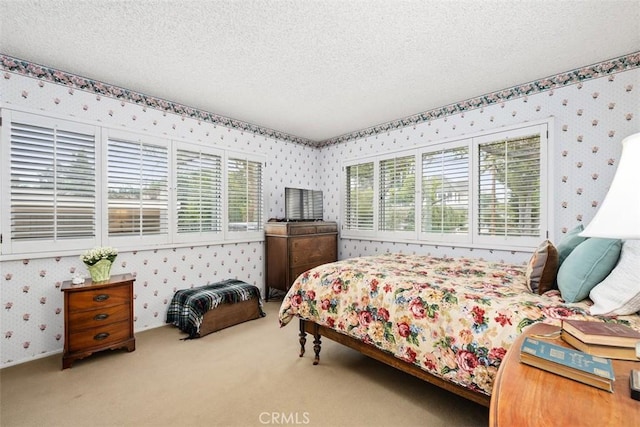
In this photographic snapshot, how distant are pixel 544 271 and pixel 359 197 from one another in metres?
2.98

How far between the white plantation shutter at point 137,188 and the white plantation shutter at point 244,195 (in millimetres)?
844

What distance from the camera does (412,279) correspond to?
2.07 metres

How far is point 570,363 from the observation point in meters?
0.88

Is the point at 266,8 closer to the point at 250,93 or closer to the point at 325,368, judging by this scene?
the point at 250,93

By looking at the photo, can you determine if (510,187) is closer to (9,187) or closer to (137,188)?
(137,188)

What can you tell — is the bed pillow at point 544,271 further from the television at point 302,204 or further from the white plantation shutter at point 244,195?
the white plantation shutter at point 244,195

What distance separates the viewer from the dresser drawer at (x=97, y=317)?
2447 mm

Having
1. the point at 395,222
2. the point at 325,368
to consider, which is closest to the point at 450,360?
the point at 325,368

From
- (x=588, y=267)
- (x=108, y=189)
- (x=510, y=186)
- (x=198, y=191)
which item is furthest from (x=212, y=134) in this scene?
(x=588, y=267)

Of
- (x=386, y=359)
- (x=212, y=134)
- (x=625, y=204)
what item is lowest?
(x=386, y=359)

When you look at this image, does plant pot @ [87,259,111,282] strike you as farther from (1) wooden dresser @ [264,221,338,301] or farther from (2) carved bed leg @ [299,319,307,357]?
(1) wooden dresser @ [264,221,338,301]

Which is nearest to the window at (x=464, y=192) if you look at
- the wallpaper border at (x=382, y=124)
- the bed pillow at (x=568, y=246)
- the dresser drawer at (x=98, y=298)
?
the wallpaper border at (x=382, y=124)

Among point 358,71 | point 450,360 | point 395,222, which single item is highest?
point 358,71

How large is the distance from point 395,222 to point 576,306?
2.68 meters
